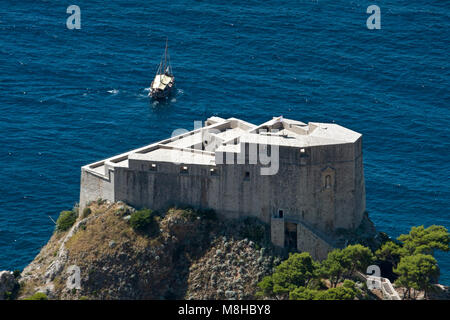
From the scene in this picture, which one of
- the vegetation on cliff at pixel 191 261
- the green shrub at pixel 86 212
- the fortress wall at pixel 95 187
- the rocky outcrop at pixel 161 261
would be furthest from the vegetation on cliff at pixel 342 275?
the green shrub at pixel 86 212

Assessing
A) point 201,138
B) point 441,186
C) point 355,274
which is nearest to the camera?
point 355,274

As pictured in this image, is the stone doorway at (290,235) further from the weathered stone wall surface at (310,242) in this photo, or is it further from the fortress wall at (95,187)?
the fortress wall at (95,187)

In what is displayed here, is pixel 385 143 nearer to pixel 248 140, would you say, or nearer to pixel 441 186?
pixel 441 186

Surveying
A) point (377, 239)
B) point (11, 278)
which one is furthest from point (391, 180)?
point (11, 278)

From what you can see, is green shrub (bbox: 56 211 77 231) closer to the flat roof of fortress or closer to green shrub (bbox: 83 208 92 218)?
green shrub (bbox: 83 208 92 218)

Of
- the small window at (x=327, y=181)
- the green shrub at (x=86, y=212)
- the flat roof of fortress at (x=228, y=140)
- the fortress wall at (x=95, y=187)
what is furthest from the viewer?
the green shrub at (x=86, y=212)

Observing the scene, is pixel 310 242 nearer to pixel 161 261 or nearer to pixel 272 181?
pixel 272 181
